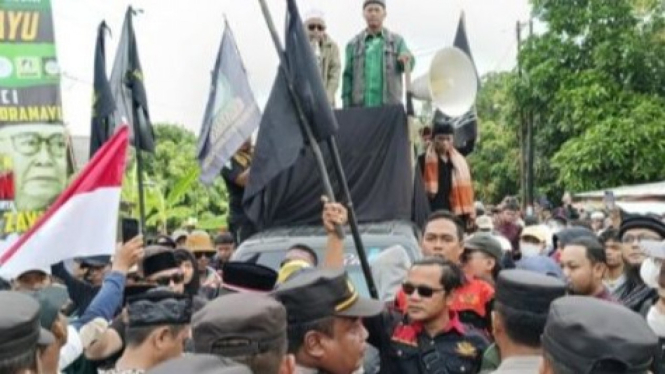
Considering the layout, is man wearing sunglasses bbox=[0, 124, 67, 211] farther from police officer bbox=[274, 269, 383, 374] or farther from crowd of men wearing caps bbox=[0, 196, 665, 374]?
police officer bbox=[274, 269, 383, 374]

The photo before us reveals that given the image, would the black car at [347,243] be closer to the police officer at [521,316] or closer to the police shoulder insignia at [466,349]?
the police shoulder insignia at [466,349]

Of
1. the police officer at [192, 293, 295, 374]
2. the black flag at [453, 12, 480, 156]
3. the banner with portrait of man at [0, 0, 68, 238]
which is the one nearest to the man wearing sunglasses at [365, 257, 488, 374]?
the police officer at [192, 293, 295, 374]

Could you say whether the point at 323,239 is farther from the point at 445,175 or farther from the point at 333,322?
the point at 333,322

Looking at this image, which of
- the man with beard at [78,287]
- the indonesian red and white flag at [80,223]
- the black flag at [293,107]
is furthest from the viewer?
the man with beard at [78,287]

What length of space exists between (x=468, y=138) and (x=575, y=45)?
2145 cm

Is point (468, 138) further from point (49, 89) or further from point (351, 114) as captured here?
point (49, 89)

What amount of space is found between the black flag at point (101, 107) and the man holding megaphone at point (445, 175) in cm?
268

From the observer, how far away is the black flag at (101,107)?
7879 mm

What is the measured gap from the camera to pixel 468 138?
30.1 ft

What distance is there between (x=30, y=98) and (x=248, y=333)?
652cm

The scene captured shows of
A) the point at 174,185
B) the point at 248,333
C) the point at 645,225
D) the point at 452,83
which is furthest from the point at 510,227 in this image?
the point at 174,185

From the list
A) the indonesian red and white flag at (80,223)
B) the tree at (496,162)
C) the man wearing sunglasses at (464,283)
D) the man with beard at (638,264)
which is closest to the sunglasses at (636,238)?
the man with beard at (638,264)

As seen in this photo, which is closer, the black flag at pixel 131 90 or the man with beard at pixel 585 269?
the man with beard at pixel 585 269

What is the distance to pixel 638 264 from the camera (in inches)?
228
